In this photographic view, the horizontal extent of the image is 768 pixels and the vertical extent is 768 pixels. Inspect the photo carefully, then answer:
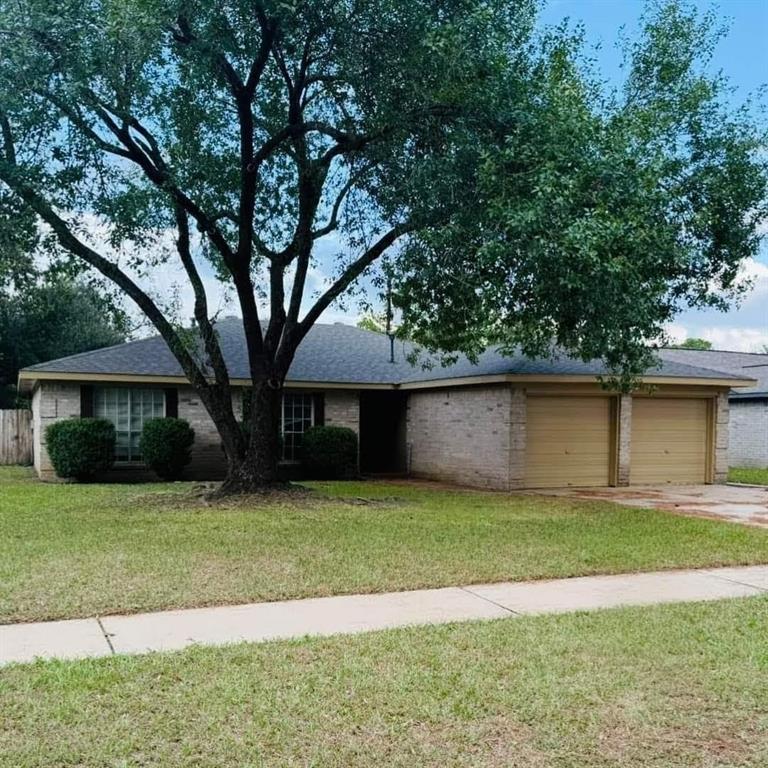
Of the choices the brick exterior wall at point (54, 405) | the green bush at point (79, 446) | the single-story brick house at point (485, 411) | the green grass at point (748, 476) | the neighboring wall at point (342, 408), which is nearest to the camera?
the green bush at point (79, 446)

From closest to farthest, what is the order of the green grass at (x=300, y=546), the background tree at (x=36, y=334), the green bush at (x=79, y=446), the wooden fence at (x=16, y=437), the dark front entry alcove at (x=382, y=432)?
the green grass at (x=300, y=546), the green bush at (x=79, y=446), the dark front entry alcove at (x=382, y=432), the wooden fence at (x=16, y=437), the background tree at (x=36, y=334)

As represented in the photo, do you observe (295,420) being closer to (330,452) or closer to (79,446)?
(330,452)

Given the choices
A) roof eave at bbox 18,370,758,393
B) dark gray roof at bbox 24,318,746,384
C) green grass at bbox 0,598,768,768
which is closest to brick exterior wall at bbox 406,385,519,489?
roof eave at bbox 18,370,758,393

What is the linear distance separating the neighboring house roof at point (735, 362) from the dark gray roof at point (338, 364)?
147 inches


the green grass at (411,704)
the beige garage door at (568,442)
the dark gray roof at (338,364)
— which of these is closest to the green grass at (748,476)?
the dark gray roof at (338,364)

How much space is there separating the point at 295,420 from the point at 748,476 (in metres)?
11.5

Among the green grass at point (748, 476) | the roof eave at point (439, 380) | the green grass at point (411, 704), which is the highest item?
the roof eave at point (439, 380)

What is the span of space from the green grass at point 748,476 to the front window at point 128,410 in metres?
13.5

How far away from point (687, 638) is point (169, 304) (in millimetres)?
10694

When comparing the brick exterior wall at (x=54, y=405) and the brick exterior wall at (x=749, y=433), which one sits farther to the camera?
the brick exterior wall at (x=749, y=433)

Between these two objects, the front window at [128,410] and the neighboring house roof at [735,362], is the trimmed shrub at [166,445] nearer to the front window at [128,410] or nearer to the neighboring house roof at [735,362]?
the front window at [128,410]

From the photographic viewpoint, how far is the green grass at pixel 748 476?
1806 cm

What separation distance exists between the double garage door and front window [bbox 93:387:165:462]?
819 cm

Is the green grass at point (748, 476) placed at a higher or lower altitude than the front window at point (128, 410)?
lower
